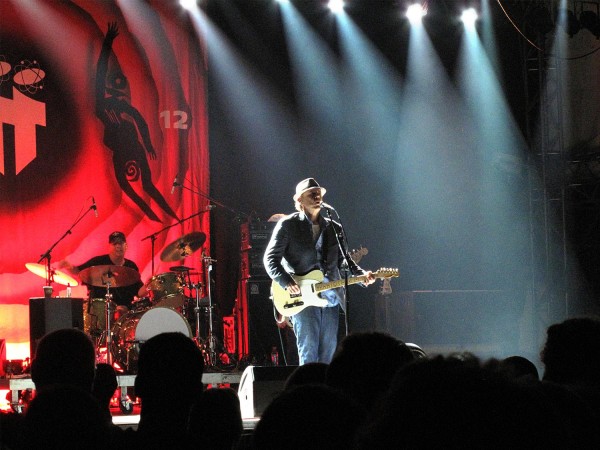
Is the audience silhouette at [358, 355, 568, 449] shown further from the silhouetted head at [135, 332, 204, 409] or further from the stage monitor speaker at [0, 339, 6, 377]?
the stage monitor speaker at [0, 339, 6, 377]

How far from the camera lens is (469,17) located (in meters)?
11.7

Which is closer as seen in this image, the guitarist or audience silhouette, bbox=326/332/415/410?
audience silhouette, bbox=326/332/415/410

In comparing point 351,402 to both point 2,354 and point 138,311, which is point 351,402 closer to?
point 138,311

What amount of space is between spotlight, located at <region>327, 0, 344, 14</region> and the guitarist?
5.37m

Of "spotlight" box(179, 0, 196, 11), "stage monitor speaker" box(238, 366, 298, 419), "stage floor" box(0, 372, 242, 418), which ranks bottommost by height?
"stage floor" box(0, 372, 242, 418)

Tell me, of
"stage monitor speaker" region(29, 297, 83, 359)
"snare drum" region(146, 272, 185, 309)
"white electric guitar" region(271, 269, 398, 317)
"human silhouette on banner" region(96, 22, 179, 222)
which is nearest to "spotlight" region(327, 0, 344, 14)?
"human silhouette on banner" region(96, 22, 179, 222)

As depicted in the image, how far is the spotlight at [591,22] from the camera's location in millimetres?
10109

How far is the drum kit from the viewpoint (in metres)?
8.68

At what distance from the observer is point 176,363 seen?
2.58 meters

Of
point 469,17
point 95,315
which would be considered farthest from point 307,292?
point 469,17

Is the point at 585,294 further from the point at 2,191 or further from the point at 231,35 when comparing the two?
the point at 2,191

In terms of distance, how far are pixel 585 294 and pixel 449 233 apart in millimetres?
2249

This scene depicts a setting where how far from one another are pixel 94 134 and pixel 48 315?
3.57 metres

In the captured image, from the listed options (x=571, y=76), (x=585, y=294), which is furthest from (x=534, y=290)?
(x=571, y=76)
